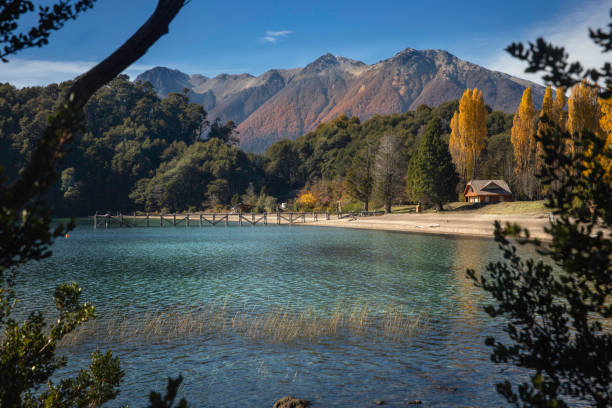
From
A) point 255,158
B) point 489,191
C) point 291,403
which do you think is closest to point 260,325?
point 291,403

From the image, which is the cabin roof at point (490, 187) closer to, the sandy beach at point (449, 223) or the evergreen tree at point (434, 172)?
the evergreen tree at point (434, 172)

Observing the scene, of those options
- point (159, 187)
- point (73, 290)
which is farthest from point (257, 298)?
point (159, 187)

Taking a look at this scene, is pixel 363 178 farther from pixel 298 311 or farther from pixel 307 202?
pixel 298 311

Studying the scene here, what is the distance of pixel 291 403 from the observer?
26.5 feet

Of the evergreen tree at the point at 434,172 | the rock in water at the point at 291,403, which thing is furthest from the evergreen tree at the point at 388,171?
the rock in water at the point at 291,403

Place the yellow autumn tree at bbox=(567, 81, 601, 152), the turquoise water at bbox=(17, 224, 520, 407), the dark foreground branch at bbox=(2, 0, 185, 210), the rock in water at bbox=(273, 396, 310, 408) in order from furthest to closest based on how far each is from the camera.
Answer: the yellow autumn tree at bbox=(567, 81, 601, 152)
the turquoise water at bbox=(17, 224, 520, 407)
the rock in water at bbox=(273, 396, 310, 408)
the dark foreground branch at bbox=(2, 0, 185, 210)

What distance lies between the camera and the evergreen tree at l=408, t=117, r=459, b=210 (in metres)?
58.3

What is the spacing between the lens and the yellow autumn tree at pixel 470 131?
6162cm

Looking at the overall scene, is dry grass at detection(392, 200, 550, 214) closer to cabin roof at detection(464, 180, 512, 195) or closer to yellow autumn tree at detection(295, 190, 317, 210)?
cabin roof at detection(464, 180, 512, 195)

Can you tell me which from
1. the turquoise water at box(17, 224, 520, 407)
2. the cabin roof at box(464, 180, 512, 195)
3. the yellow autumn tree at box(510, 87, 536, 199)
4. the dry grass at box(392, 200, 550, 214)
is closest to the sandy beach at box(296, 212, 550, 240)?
the dry grass at box(392, 200, 550, 214)

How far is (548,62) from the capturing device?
3543 mm

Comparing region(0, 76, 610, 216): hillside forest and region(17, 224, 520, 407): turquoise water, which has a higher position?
region(0, 76, 610, 216): hillside forest

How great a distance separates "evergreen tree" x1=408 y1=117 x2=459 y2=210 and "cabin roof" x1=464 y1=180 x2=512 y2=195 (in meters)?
2.44

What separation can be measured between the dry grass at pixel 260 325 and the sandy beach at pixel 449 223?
2476cm
